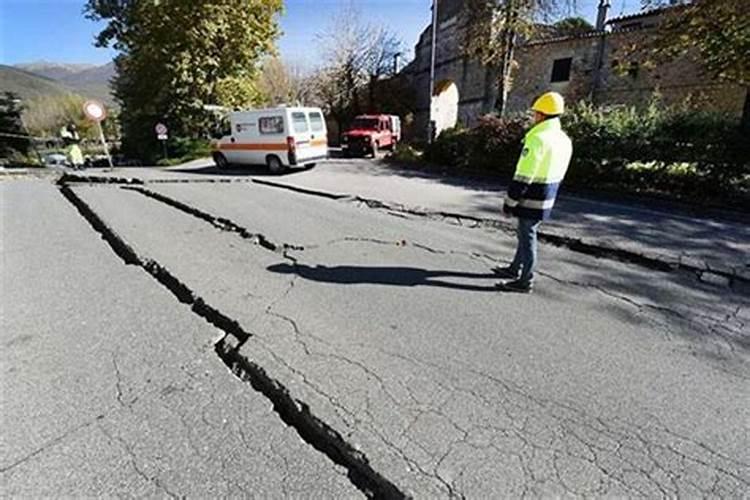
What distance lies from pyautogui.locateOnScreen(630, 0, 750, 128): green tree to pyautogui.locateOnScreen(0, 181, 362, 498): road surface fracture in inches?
415

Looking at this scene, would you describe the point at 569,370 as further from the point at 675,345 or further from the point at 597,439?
the point at 675,345

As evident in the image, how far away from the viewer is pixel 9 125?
1382 inches

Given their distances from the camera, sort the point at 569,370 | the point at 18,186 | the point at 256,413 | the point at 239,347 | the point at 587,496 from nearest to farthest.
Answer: the point at 587,496 < the point at 256,413 < the point at 569,370 < the point at 239,347 < the point at 18,186

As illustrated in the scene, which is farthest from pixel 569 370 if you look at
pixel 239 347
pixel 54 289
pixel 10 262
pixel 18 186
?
pixel 18 186

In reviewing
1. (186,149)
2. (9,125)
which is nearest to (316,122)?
(186,149)

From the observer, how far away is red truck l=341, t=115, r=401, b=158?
20078mm

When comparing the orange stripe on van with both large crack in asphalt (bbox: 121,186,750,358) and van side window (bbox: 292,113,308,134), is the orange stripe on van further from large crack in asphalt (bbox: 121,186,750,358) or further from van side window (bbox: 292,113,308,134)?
large crack in asphalt (bbox: 121,186,750,358)

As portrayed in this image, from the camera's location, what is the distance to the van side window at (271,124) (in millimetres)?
13828

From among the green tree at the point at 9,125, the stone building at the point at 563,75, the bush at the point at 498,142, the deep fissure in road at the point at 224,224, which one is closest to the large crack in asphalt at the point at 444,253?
the deep fissure in road at the point at 224,224

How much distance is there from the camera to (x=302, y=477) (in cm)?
204

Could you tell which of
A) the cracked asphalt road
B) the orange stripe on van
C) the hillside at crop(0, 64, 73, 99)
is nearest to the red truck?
the orange stripe on van

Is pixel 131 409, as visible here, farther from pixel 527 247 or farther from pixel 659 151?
pixel 659 151

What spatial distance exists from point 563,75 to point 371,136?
39.7 ft

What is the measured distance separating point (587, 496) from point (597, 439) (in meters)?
0.43
